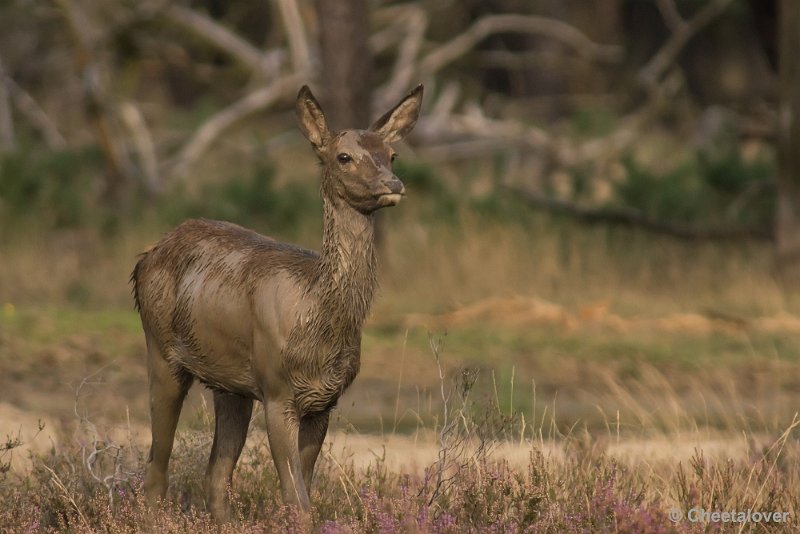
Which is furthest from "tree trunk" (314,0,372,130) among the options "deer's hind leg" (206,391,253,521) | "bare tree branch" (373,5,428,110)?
"deer's hind leg" (206,391,253,521)

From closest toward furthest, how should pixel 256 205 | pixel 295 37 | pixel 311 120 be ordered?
pixel 311 120 → pixel 256 205 → pixel 295 37

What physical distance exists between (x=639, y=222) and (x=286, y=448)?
34.8ft

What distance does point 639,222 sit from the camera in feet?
53.1

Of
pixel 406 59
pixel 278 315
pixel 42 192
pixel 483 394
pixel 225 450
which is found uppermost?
pixel 406 59

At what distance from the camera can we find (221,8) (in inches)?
1394

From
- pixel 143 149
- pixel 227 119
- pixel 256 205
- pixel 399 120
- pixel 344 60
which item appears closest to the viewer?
pixel 399 120

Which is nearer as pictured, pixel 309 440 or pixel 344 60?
pixel 309 440

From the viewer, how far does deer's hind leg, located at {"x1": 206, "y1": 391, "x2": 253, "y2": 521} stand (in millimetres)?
6703

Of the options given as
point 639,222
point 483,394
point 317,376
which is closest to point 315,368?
point 317,376

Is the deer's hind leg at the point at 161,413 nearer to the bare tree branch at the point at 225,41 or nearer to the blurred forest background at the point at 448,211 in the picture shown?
the blurred forest background at the point at 448,211

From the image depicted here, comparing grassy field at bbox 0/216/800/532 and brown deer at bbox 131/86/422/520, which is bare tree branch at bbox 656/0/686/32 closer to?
grassy field at bbox 0/216/800/532

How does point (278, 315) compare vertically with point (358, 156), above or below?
below

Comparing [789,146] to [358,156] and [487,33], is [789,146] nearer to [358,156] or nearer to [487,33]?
[358,156]

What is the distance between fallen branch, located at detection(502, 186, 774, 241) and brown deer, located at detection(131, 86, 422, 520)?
9.83 meters
